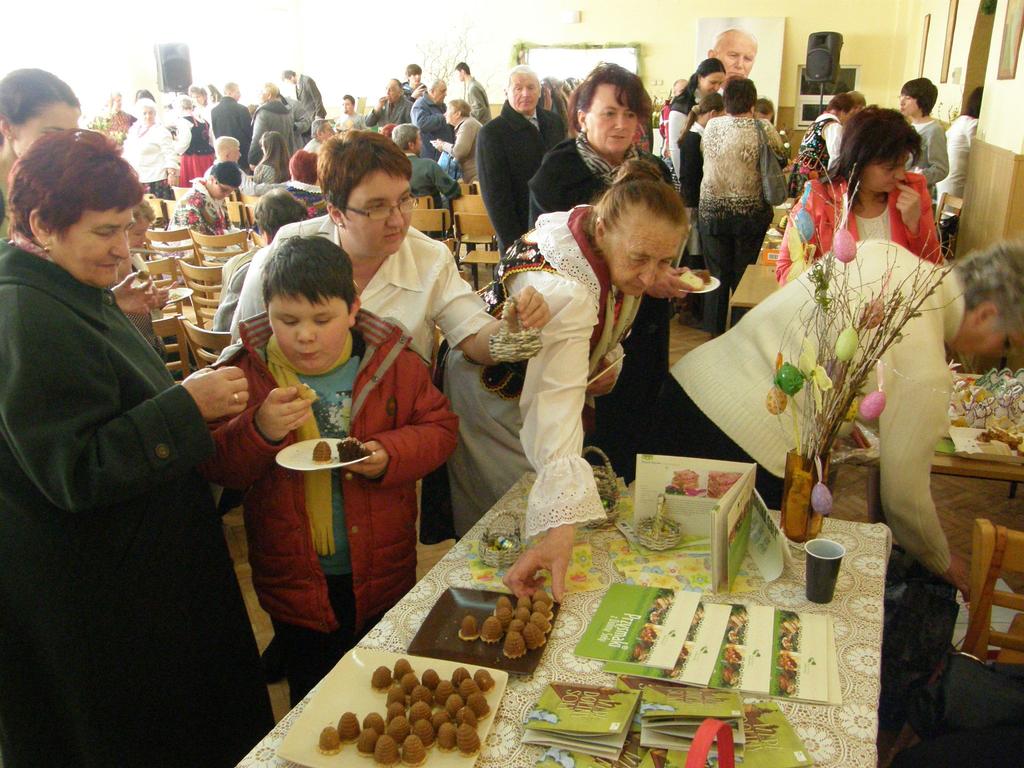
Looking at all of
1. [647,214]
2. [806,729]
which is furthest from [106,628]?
[647,214]

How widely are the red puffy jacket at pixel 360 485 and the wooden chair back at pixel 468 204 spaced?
15.6 ft

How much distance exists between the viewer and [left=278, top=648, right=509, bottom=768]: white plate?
1.11 meters

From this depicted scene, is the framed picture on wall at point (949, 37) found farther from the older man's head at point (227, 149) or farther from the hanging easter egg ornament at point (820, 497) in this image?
the hanging easter egg ornament at point (820, 497)

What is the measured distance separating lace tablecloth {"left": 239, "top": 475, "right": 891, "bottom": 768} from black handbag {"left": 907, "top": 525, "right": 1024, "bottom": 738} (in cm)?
20

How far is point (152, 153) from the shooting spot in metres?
7.45

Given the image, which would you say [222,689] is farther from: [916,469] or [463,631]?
[916,469]

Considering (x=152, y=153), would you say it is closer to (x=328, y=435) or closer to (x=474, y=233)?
(x=474, y=233)

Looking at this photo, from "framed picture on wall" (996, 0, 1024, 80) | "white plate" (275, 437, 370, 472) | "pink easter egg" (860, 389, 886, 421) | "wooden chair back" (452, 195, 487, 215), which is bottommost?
"wooden chair back" (452, 195, 487, 215)

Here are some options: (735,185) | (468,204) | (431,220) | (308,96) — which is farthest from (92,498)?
(308,96)

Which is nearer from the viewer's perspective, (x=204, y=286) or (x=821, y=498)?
(x=821, y=498)

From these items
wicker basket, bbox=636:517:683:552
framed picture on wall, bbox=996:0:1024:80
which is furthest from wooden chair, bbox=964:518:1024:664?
framed picture on wall, bbox=996:0:1024:80

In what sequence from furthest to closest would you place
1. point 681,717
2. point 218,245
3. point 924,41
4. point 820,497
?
point 924,41, point 218,245, point 820,497, point 681,717

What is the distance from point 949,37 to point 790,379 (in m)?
9.17

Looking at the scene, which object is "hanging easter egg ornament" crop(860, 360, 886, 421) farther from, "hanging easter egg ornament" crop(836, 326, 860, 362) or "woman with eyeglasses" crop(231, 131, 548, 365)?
"woman with eyeglasses" crop(231, 131, 548, 365)
